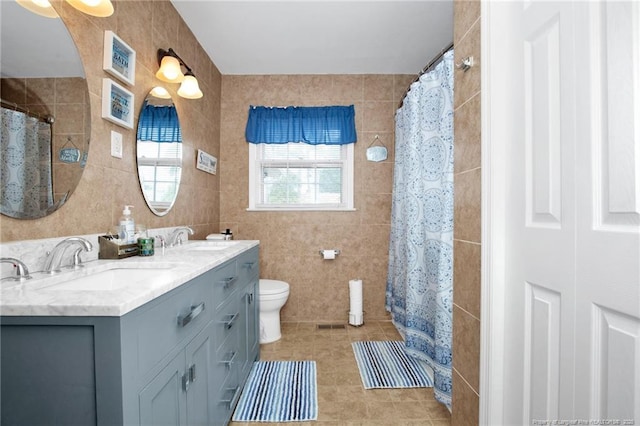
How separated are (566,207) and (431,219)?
1024 millimetres

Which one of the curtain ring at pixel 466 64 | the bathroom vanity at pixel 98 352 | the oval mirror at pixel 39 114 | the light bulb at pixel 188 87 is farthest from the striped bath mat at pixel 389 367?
the light bulb at pixel 188 87

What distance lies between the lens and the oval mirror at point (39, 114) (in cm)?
95

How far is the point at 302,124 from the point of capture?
9.36 ft

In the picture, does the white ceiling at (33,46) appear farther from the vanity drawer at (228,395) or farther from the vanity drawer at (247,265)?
the vanity drawer at (228,395)

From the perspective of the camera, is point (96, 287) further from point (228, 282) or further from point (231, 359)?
point (231, 359)

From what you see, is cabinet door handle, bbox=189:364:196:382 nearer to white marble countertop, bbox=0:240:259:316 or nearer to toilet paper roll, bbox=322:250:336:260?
white marble countertop, bbox=0:240:259:316

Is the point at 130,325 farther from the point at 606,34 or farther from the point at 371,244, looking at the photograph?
the point at 371,244

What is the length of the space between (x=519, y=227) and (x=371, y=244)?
1.95m

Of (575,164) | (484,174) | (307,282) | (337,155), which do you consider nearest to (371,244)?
(307,282)

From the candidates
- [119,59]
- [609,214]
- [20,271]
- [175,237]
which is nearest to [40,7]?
[119,59]

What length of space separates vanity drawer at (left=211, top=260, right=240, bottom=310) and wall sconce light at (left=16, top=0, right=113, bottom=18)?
1.13 m

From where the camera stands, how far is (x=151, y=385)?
0.78 meters

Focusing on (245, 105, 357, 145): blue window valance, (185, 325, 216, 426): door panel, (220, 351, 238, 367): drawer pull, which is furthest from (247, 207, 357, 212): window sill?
(185, 325, 216, 426): door panel

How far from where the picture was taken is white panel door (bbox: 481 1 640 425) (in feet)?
2.20
